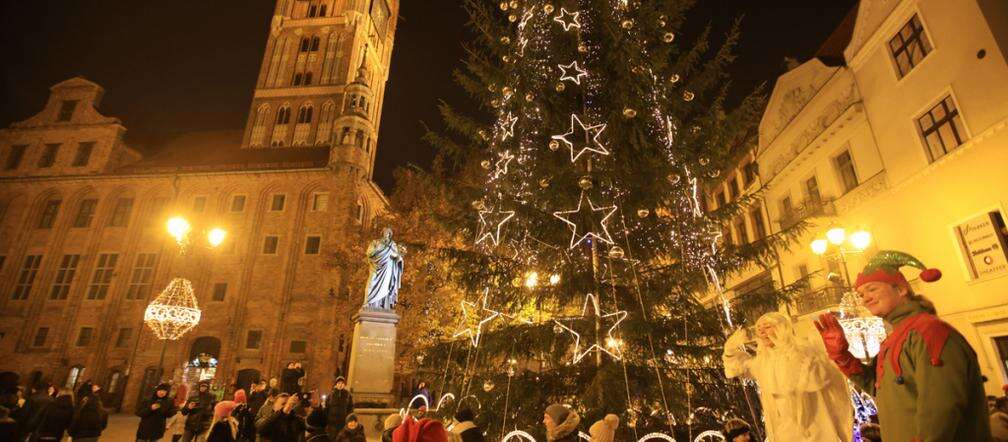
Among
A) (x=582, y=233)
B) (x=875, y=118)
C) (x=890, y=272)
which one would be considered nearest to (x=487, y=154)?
(x=582, y=233)

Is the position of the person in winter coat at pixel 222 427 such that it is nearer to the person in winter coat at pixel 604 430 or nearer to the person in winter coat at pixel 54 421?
the person in winter coat at pixel 54 421

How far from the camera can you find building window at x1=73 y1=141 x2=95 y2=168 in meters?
36.1

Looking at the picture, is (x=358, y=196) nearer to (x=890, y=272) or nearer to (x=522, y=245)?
(x=522, y=245)

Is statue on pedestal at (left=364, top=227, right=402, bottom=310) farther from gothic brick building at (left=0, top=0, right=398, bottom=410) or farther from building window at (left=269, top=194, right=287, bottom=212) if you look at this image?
building window at (left=269, top=194, right=287, bottom=212)

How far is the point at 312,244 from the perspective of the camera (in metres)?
31.6

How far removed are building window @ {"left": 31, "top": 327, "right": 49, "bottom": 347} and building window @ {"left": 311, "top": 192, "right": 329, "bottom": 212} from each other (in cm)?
1910

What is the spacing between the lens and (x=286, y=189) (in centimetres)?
3344

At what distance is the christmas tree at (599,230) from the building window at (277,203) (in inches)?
1160

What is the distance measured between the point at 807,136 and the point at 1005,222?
8.66m

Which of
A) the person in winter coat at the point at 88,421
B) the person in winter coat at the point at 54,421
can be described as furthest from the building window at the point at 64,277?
the person in winter coat at the point at 54,421

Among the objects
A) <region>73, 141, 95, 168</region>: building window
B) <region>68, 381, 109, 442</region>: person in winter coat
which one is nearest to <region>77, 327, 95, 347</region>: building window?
<region>73, 141, 95, 168</region>: building window

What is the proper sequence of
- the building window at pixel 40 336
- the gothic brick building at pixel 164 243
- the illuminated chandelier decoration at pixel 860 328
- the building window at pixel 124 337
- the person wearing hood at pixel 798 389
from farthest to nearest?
the building window at pixel 40 336, the building window at pixel 124 337, the gothic brick building at pixel 164 243, the illuminated chandelier decoration at pixel 860 328, the person wearing hood at pixel 798 389

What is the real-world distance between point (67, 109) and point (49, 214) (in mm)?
9022

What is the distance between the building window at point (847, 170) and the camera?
16.9 meters
